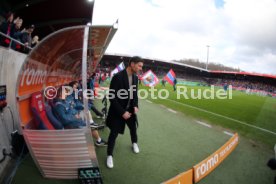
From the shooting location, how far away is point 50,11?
11062mm

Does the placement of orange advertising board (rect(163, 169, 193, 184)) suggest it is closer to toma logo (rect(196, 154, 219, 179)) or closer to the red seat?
toma logo (rect(196, 154, 219, 179))

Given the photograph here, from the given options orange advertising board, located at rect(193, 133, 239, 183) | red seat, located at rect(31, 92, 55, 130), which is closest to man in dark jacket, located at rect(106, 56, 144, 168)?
red seat, located at rect(31, 92, 55, 130)

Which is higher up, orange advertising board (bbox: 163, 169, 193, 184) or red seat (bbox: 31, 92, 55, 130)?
red seat (bbox: 31, 92, 55, 130)

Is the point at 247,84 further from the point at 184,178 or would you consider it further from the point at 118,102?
the point at 184,178

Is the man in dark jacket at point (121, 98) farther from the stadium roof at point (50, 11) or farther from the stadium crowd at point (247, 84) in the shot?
the stadium crowd at point (247, 84)

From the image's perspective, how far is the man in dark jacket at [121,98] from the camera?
3.42m

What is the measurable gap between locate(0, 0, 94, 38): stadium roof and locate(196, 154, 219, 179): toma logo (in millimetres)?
9776

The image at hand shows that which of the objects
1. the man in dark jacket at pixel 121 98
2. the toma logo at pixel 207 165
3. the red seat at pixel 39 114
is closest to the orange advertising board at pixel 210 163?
the toma logo at pixel 207 165

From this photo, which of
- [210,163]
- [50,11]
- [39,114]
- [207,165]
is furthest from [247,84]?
[39,114]

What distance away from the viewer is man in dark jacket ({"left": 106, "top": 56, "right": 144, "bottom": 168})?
11.2 feet

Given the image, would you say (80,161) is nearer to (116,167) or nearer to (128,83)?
(116,167)

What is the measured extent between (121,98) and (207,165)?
2010 millimetres

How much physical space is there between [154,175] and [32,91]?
2713mm

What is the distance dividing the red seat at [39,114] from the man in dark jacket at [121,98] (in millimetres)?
1111
